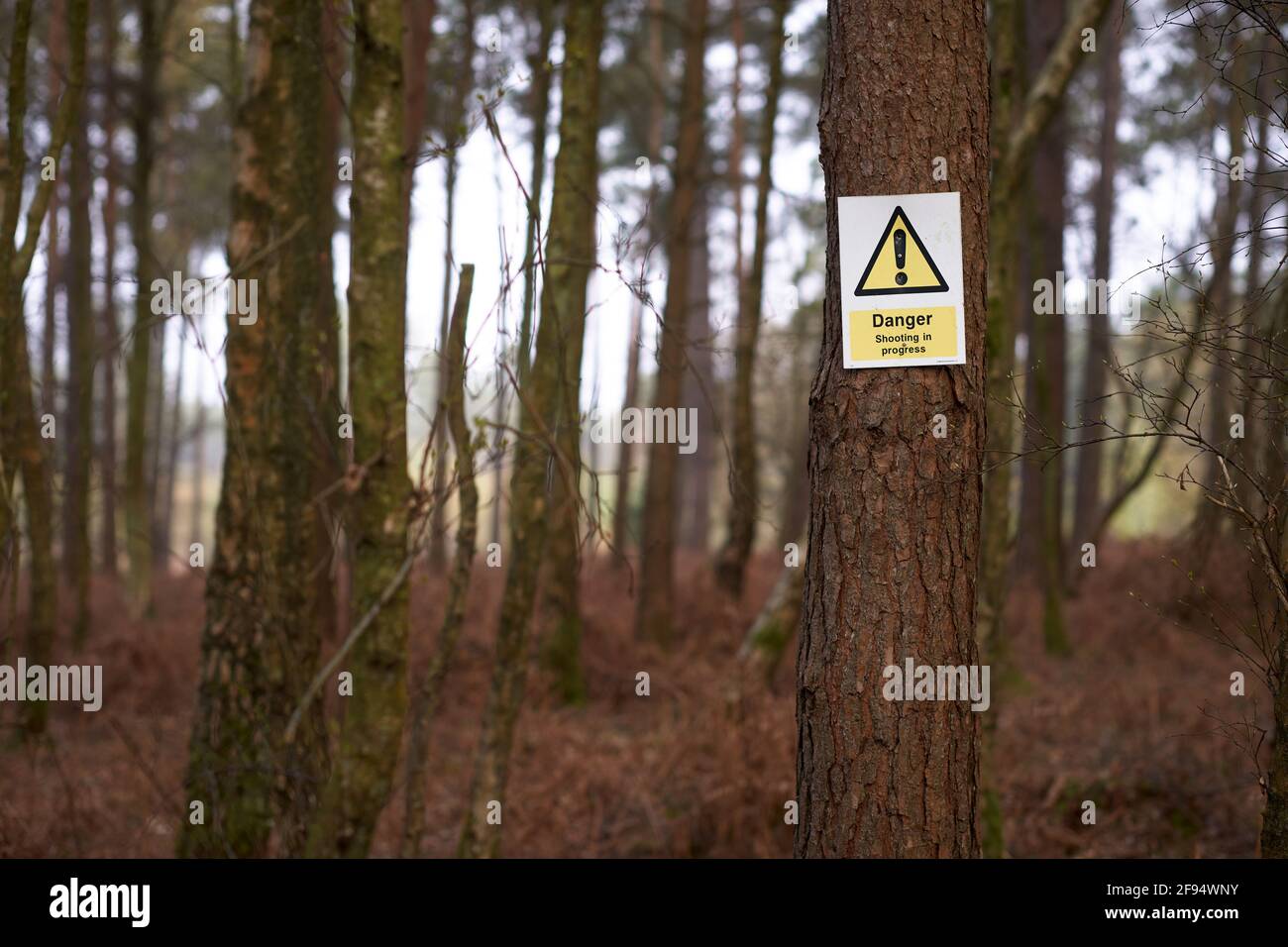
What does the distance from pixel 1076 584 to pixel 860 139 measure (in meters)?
11.7

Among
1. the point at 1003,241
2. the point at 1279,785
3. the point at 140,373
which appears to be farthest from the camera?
the point at 140,373

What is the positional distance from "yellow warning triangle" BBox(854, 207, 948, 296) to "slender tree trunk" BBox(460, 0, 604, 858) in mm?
2388

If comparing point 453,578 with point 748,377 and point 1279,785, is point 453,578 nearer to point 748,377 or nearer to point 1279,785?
point 1279,785

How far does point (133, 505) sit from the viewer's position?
12.2 metres

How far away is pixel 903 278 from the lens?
2.98 meters

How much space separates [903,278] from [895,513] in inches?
27.2

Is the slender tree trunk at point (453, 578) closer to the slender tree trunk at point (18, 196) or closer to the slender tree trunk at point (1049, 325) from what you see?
the slender tree trunk at point (18, 196)

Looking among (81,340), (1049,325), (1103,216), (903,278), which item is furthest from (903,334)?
(1103,216)

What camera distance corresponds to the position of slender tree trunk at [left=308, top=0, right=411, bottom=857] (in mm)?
4348
